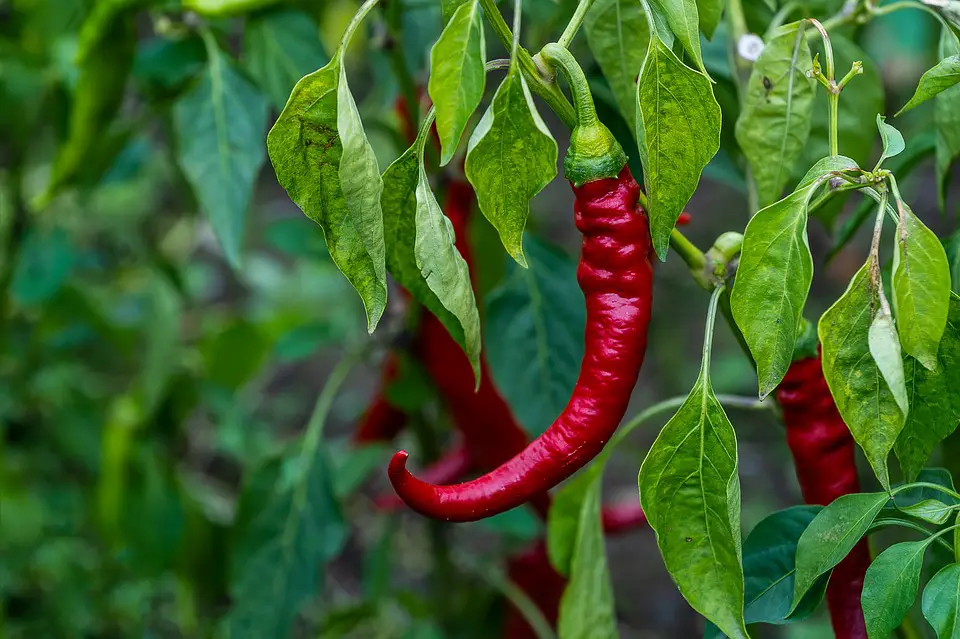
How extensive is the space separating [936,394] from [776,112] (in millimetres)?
264

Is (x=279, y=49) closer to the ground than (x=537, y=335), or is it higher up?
higher up

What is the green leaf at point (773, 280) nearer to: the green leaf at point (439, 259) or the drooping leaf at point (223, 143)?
the green leaf at point (439, 259)

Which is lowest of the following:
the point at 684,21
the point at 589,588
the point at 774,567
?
the point at 589,588

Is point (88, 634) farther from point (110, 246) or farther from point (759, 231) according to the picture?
point (759, 231)

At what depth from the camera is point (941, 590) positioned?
0.63 m

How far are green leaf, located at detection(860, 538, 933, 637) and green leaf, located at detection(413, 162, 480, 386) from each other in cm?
32

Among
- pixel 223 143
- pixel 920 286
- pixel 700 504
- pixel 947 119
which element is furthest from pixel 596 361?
pixel 223 143

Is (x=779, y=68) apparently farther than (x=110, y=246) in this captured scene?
No

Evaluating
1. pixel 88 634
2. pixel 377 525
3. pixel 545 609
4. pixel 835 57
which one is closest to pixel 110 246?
pixel 88 634

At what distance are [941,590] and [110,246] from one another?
1.66m

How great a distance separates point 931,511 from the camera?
2.15 feet

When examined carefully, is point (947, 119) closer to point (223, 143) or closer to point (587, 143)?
point (587, 143)

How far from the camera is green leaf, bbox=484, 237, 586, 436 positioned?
1.05 metres

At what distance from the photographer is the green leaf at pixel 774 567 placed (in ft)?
2.37
